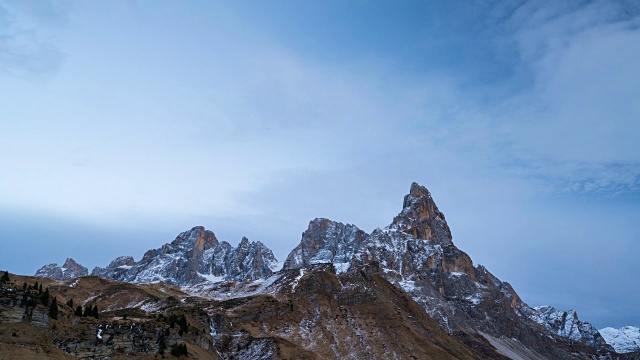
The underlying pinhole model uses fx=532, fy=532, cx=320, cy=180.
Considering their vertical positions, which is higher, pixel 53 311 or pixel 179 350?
pixel 53 311

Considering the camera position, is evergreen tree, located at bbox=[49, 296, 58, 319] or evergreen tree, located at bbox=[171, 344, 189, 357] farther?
evergreen tree, located at bbox=[171, 344, 189, 357]

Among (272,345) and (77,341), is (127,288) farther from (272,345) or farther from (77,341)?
(77,341)

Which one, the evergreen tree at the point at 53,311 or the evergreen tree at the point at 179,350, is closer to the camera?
the evergreen tree at the point at 53,311

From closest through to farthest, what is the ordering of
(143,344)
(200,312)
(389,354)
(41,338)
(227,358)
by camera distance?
(41,338) → (143,344) → (227,358) → (200,312) → (389,354)

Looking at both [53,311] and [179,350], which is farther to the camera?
[179,350]

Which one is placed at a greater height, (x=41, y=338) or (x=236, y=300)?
(x=236, y=300)

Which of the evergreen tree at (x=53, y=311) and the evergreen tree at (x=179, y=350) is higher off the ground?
the evergreen tree at (x=53, y=311)

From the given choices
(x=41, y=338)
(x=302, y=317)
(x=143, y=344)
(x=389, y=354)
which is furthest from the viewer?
(x=302, y=317)

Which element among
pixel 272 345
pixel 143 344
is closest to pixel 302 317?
pixel 272 345

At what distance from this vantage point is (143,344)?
291 ft

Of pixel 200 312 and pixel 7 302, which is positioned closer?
pixel 7 302

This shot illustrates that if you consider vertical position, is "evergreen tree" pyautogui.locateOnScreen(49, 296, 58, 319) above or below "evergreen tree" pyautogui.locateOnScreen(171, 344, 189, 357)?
above

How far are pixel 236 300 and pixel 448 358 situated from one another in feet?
260

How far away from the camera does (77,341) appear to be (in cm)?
8019
